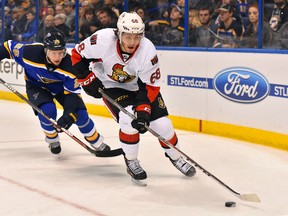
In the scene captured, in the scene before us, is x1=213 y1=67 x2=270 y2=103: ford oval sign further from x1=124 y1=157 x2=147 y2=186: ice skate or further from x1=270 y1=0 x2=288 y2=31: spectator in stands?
x1=124 y1=157 x2=147 y2=186: ice skate

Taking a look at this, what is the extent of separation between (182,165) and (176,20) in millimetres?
2574

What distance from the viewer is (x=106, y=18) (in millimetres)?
7426

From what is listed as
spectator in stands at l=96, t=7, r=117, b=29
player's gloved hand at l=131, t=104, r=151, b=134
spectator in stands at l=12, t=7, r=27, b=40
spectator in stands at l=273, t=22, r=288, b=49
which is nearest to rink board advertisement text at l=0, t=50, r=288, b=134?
spectator in stands at l=273, t=22, r=288, b=49

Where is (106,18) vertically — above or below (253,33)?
below

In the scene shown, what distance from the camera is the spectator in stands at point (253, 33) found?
5.58m

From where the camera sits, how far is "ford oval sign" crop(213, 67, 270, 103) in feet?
18.2

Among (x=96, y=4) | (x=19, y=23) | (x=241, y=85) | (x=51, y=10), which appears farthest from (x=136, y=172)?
(x=19, y=23)

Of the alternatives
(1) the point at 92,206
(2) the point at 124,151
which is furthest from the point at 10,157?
(1) the point at 92,206

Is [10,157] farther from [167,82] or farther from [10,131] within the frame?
[167,82]

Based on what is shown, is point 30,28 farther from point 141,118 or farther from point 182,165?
point 141,118

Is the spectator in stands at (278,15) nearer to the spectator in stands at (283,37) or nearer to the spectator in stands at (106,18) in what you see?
the spectator in stands at (283,37)

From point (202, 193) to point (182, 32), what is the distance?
2871 mm

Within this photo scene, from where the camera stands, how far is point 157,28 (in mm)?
6824

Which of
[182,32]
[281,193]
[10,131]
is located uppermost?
[182,32]
